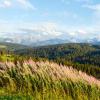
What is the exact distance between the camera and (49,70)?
642 inches

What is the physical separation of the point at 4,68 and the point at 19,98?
403 cm

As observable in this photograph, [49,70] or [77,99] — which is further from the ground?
[49,70]

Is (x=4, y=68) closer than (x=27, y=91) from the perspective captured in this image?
No

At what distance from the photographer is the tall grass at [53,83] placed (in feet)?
51.0

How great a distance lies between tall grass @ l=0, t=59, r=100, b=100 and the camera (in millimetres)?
15531

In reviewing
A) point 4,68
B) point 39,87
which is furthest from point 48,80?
point 4,68

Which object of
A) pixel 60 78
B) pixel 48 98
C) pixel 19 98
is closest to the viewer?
pixel 19 98

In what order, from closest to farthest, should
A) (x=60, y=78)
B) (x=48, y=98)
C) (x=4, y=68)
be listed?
(x=48, y=98), (x=60, y=78), (x=4, y=68)

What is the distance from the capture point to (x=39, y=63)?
16.7 meters

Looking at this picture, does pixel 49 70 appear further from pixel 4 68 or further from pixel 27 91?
pixel 4 68

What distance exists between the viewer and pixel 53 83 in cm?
1580

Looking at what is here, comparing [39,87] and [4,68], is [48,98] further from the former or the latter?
[4,68]

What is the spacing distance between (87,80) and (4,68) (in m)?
4.65

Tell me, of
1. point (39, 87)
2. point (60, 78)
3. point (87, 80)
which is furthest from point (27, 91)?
point (87, 80)
